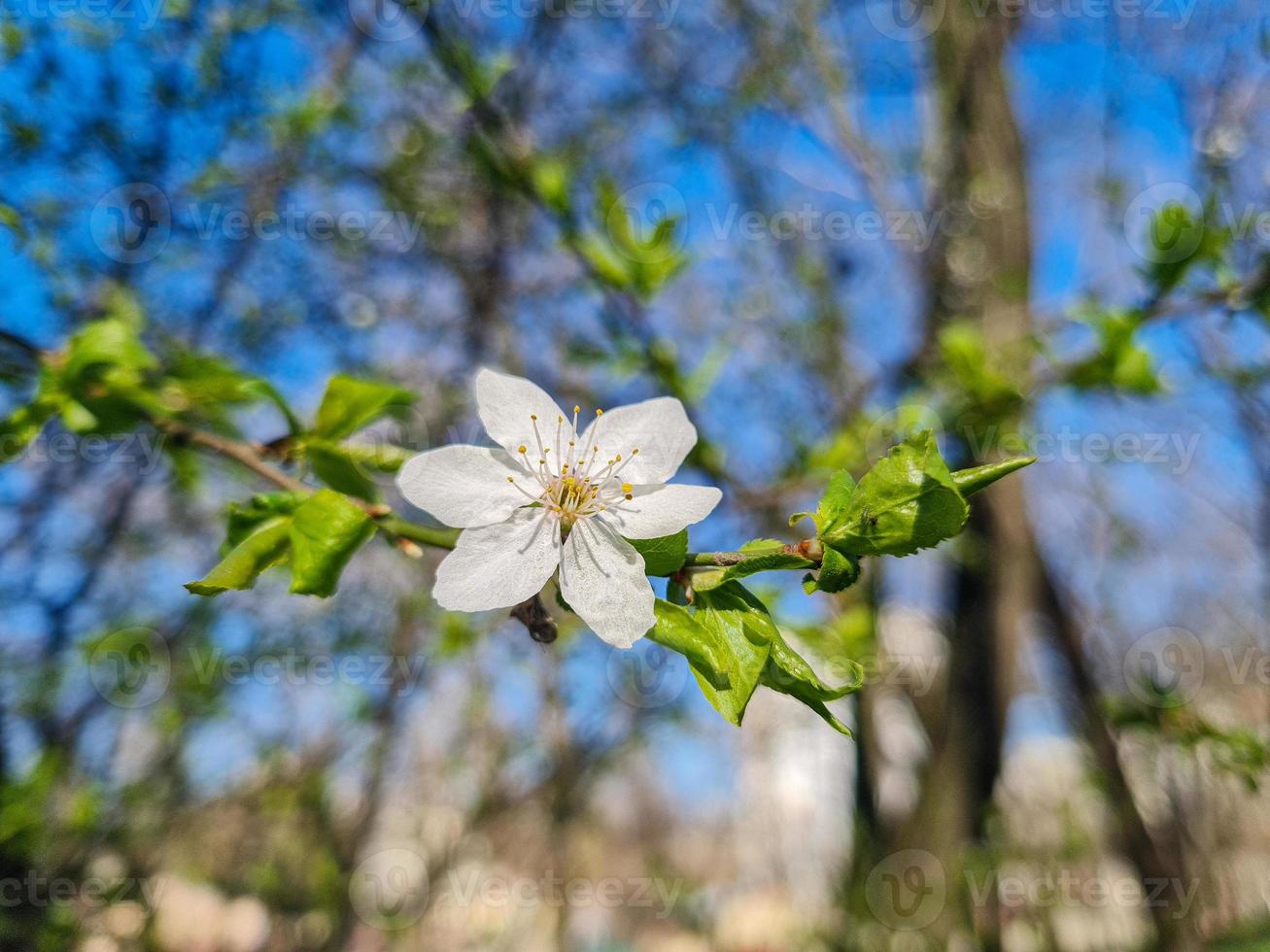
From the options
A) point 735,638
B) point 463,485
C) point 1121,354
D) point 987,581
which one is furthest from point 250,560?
point 987,581

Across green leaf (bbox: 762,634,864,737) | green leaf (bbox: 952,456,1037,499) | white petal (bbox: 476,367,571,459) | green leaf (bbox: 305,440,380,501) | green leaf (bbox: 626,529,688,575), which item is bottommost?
green leaf (bbox: 762,634,864,737)

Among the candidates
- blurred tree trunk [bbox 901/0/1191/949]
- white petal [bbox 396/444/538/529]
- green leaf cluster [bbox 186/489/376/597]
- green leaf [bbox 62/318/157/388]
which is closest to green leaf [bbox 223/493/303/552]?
green leaf cluster [bbox 186/489/376/597]

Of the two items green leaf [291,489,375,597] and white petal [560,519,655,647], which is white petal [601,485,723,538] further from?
green leaf [291,489,375,597]

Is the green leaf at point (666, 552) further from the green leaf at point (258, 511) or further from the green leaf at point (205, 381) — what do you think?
the green leaf at point (205, 381)

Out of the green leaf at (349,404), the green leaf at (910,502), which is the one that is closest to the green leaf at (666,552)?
the green leaf at (910,502)

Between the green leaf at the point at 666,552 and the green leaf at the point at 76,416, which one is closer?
the green leaf at the point at 666,552

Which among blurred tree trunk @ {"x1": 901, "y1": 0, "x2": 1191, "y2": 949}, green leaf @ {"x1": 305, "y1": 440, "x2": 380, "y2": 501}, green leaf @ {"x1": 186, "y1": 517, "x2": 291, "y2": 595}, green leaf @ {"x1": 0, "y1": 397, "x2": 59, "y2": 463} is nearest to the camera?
green leaf @ {"x1": 186, "y1": 517, "x2": 291, "y2": 595}

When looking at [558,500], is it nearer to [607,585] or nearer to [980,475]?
[607,585]
